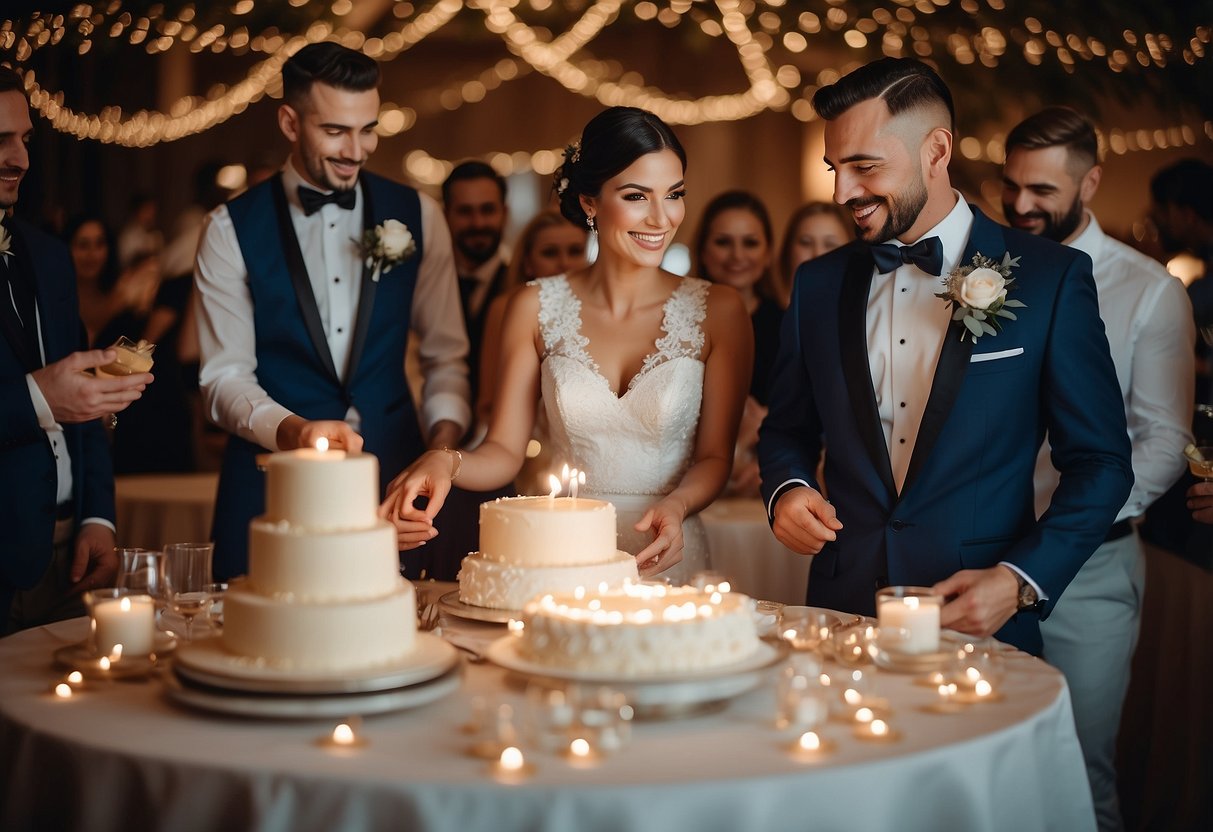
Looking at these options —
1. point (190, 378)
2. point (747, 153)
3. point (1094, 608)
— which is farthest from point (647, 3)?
point (747, 153)

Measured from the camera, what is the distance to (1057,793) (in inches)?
89.1

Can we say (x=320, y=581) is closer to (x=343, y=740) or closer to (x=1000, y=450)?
(x=343, y=740)

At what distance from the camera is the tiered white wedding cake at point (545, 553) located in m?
2.58

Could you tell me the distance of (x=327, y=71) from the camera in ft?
13.2

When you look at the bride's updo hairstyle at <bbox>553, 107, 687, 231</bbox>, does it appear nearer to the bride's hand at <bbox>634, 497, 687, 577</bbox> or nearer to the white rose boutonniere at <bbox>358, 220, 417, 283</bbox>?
the white rose boutonniere at <bbox>358, 220, 417, 283</bbox>

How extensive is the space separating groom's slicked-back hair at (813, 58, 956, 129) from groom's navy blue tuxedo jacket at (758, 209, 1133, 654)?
355 millimetres

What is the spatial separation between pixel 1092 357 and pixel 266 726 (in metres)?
2.14

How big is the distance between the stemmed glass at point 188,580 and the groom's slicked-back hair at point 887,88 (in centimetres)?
186

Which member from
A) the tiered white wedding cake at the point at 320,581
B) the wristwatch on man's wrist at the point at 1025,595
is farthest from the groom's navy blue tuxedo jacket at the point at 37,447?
the wristwatch on man's wrist at the point at 1025,595

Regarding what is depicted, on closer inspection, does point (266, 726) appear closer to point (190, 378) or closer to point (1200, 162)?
point (1200, 162)

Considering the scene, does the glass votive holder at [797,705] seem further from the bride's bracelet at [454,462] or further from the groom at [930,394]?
the bride's bracelet at [454,462]

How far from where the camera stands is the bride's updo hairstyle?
3652 millimetres

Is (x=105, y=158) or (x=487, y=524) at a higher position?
(x=105, y=158)

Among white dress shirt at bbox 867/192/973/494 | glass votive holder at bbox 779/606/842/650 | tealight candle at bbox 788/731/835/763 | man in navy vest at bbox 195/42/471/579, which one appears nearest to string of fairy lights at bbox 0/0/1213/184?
man in navy vest at bbox 195/42/471/579
